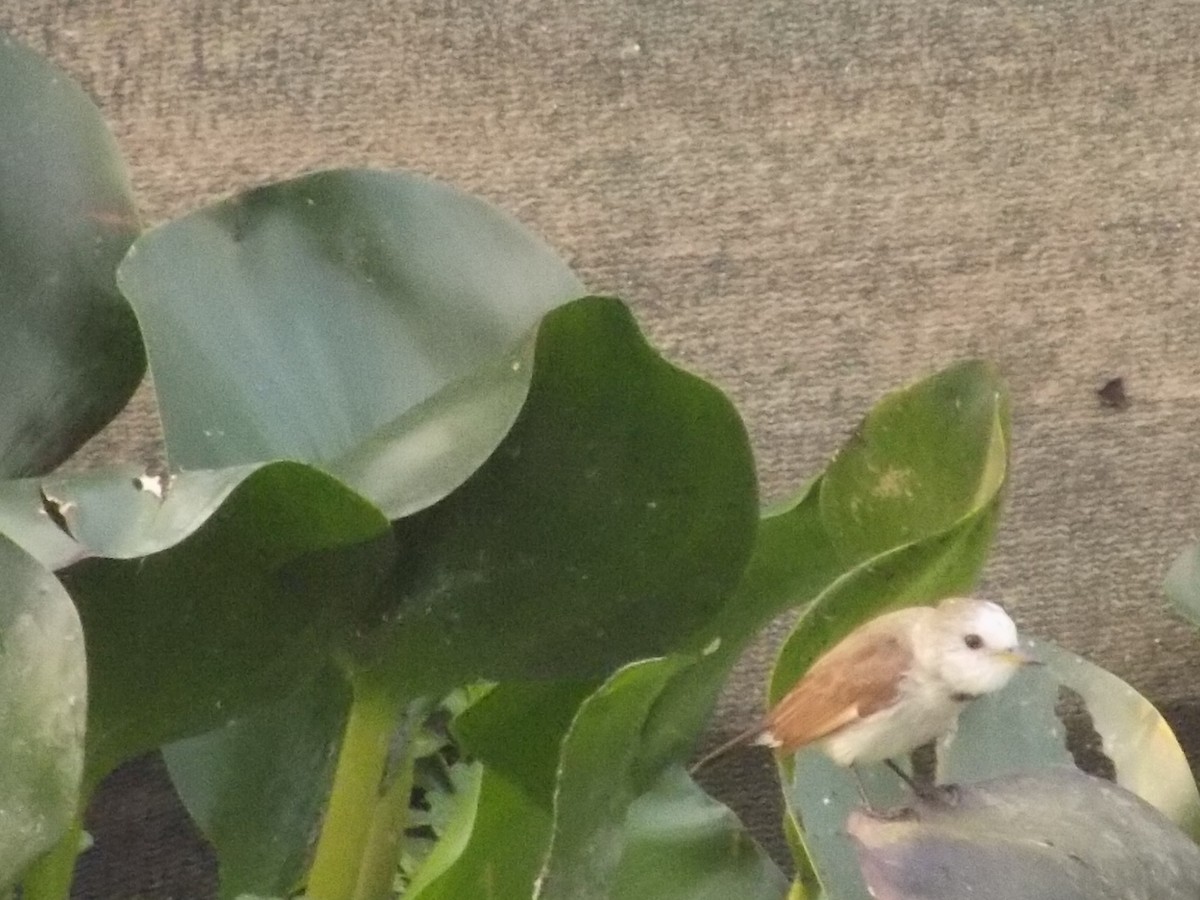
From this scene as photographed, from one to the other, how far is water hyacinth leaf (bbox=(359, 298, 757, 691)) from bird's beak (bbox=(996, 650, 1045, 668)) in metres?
0.11

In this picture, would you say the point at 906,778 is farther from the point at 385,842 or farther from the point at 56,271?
the point at 56,271

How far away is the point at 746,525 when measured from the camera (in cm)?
49

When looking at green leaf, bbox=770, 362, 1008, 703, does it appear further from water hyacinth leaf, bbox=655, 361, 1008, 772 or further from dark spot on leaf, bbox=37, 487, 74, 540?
dark spot on leaf, bbox=37, 487, 74, 540

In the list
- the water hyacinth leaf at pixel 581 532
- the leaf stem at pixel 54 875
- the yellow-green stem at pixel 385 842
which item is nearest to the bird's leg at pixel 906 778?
the water hyacinth leaf at pixel 581 532

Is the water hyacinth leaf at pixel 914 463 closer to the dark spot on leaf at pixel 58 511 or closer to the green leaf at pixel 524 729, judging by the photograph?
the green leaf at pixel 524 729

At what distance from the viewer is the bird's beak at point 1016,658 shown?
0.53m

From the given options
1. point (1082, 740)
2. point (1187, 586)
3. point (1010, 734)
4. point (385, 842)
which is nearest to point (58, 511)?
point (385, 842)

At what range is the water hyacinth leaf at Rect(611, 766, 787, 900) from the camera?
1.88 feet

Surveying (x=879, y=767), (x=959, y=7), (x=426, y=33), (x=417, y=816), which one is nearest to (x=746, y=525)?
(x=879, y=767)

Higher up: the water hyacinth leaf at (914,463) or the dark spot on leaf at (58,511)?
the dark spot on leaf at (58,511)

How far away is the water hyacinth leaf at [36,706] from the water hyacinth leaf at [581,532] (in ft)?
0.49

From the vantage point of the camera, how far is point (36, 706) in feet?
1.21

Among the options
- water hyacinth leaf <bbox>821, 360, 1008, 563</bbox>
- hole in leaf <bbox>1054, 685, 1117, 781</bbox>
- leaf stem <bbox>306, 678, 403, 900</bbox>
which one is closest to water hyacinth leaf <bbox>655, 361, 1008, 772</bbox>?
water hyacinth leaf <bbox>821, 360, 1008, 563</bbox>

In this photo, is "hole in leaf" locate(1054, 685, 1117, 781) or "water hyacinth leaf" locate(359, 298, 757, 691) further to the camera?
"hole in leaf" locate(1054, 685, 1117, 781)
